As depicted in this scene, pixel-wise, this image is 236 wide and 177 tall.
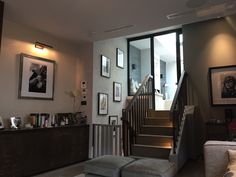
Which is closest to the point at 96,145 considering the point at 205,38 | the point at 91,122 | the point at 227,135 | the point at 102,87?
the point at 91,122

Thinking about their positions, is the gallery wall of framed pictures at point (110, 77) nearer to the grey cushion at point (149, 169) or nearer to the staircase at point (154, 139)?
the staircase at point (154, 139)

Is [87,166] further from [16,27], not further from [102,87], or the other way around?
[16,27]

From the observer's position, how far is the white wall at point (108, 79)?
5.50 m

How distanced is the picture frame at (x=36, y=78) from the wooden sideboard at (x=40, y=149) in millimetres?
821

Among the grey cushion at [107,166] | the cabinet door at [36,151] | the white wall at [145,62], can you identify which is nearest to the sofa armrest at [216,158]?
A: the grey cushion at [107,166]

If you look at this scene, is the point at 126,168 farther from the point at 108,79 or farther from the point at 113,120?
the point at 108,79

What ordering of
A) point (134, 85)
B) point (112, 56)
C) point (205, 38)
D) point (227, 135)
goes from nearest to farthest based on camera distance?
point (227, 135) → point (205, 38) → point (112, 56) → point (134, 85)

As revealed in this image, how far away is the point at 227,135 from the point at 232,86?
1.25m

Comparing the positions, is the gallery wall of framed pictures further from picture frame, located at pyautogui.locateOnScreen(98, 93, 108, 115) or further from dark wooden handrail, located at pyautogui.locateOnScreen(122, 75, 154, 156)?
dark wooden handrail, located at pyautogui.locateOnScreen(122, 75, 154, 156)

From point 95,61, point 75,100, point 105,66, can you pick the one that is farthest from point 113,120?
point 95,61

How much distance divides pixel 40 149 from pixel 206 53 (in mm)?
4621

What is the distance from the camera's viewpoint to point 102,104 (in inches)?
224

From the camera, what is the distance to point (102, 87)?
575 cm

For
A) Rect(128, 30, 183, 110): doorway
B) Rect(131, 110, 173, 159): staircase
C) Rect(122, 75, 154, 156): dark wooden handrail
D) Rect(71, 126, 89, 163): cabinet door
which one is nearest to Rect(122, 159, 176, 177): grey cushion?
Rect(131, 110, 173, 159): staircase
